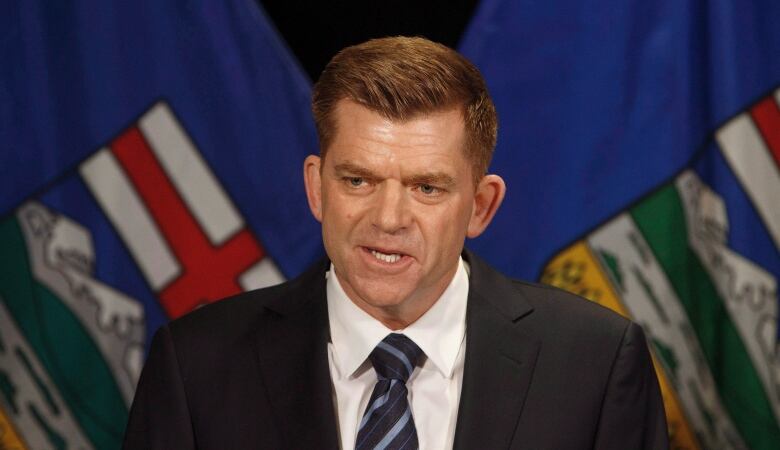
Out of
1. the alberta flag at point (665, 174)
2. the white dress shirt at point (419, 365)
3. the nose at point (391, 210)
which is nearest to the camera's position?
the nose at point (391, 210)

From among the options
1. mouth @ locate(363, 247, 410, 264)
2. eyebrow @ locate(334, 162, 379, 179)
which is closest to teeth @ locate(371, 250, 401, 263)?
mouth @ locate(363, 247, 410, 264)

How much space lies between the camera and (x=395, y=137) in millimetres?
1462

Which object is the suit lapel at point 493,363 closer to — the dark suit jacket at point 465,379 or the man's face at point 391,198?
the dark suit jacket at point 465,379

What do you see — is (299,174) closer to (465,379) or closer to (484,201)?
(484,201)

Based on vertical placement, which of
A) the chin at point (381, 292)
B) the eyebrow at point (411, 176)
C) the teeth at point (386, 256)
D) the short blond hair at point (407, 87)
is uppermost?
the short blond hair at point (407, 87)

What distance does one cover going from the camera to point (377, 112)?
1.47 metres

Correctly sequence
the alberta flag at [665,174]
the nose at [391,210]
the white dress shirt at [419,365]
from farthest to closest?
1. the alberta flag at [665,174]
2. the white dress shirt at [419,365]
3. the nose at [391,210]

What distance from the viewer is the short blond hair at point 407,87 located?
1.47m

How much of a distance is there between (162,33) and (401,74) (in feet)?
4.60

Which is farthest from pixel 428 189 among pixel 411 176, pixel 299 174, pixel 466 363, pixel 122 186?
pixel 122 186

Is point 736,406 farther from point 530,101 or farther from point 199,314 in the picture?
point 199,314

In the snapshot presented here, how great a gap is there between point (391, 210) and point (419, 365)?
0.27m

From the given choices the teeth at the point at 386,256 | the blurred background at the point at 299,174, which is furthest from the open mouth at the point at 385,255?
the blurred background at the point at 299,174

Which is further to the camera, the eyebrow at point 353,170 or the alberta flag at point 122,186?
the alberta flag at point 122,186
